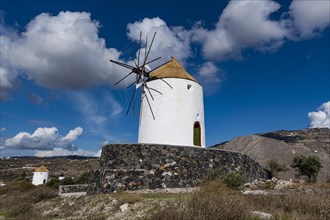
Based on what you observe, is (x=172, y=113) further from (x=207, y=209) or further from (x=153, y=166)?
(x=207, y=209)

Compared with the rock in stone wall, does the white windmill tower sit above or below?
above

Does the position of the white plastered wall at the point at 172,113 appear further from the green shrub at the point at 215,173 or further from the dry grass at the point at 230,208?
the dry grass at the point at 230,208

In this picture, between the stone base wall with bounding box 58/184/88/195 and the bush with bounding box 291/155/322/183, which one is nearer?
the stone base wall with bounding box 58/184/88/195

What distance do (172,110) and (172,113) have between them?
0.18m

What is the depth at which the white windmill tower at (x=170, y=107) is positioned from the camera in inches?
660

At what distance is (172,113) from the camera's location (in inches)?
667

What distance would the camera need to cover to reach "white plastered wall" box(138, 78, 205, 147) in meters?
16.7

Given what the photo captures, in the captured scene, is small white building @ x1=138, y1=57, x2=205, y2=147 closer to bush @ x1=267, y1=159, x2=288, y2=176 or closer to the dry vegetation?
bush @ x1=267, y1=159, x2=288, y2=176

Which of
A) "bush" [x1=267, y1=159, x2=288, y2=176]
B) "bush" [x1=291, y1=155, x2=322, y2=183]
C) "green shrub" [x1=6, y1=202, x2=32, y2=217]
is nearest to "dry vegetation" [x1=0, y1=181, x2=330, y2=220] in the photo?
"green shrub" [x1=6, y1=202, x2=32, y2=217]

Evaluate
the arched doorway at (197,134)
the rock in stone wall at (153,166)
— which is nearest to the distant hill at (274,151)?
the arched doorway at (197,134)

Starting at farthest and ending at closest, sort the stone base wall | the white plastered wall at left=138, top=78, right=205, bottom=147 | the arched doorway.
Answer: the stone base wall, the arched doorway, the white plastered wall at left=138, top=78, right=205, bottom=147

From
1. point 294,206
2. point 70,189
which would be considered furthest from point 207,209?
point 70,189

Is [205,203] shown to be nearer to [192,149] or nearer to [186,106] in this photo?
[192,149]

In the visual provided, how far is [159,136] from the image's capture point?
16734 millimetres
